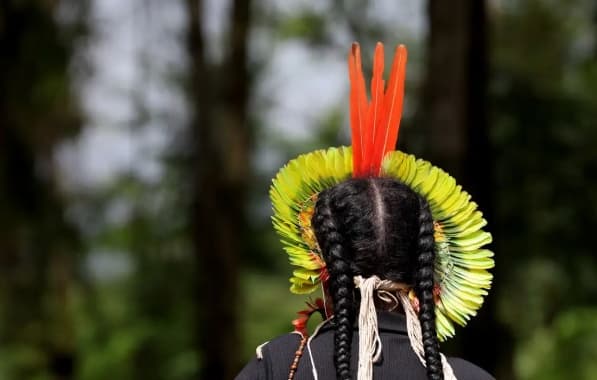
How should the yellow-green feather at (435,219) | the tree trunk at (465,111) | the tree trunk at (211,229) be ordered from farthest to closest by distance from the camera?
the tree trunk at (211,229) → the tree trunk at (465,111) → the yellow-green feather at (435,219)

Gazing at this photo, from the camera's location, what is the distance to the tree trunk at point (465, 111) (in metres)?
6.34

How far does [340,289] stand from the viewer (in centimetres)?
213

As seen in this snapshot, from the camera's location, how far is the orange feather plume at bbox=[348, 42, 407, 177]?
2363 mm

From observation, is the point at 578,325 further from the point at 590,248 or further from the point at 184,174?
the point at 184,174

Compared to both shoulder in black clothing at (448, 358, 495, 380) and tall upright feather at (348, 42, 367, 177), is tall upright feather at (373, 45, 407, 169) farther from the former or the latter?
shoulder in black clothing at (448, 358, 495, 380)

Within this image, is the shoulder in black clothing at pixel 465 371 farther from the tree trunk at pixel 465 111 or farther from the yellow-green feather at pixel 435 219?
the tree trunk at pixel 465 111

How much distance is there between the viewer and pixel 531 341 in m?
11.3

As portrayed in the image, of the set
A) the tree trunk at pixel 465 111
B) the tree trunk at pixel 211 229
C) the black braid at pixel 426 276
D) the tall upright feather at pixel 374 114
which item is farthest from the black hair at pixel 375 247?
the tree trunk at pixel 211 229

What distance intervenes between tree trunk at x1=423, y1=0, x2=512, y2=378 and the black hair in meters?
4.19

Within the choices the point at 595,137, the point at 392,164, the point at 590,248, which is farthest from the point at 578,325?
the point at 392,164

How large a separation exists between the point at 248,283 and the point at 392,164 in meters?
14.0

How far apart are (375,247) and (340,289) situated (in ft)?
0.40

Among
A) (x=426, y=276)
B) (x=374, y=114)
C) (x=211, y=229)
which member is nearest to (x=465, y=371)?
(x=426, y=276)

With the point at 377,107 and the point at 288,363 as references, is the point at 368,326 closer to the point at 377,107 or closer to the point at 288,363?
the point at 288,363
